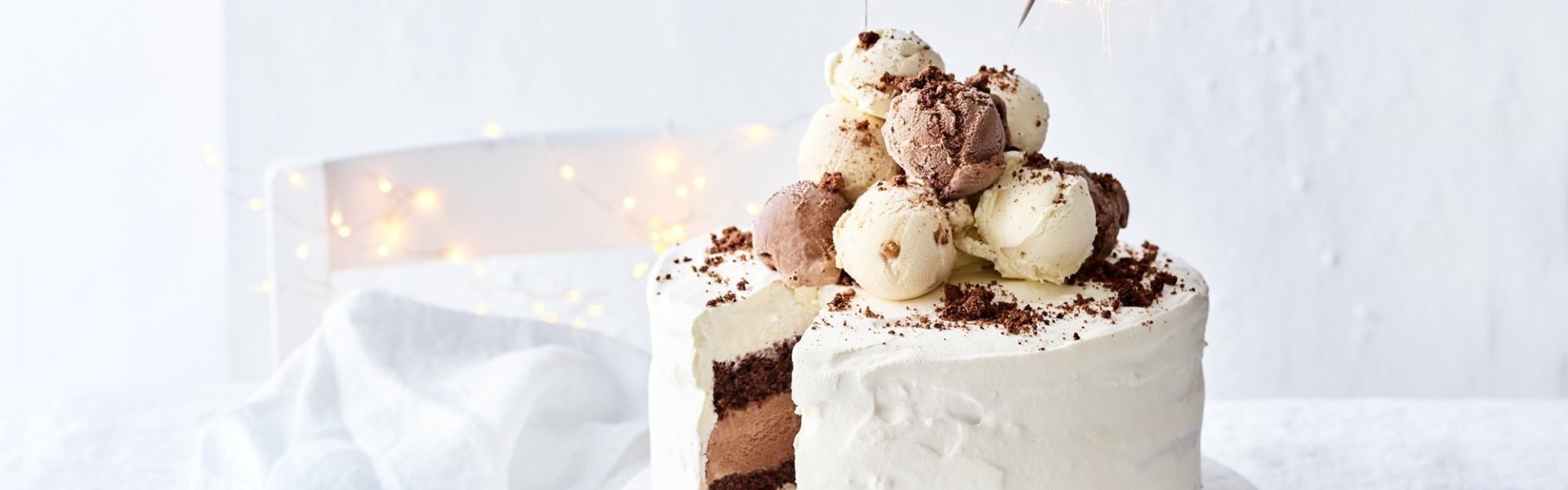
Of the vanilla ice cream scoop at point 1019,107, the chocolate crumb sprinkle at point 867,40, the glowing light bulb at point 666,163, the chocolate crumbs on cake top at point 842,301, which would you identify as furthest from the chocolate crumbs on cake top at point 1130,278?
the glowing light bulb at point 666,163

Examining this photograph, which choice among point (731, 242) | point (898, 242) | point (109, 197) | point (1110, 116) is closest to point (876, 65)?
point (898, 242)

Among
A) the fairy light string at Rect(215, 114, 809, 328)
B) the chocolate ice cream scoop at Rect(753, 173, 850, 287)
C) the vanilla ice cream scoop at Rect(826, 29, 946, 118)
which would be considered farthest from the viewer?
the fairy light string at Rect(215, 114, 809, 328)

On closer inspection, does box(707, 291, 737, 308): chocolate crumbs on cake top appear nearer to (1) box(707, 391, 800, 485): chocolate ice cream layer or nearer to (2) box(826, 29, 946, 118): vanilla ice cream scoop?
(1) box(707, 391, 800, 485): chocolate ice cream layer

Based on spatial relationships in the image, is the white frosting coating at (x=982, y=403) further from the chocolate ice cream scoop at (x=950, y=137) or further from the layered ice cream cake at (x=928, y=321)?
the chocolate ice cream scoop at (x=950, y=137)

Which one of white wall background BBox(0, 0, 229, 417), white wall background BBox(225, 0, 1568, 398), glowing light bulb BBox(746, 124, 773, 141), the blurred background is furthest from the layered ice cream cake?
white wall background BBox(0, 0, 229, 417)

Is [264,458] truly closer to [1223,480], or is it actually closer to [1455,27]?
[1223,480]

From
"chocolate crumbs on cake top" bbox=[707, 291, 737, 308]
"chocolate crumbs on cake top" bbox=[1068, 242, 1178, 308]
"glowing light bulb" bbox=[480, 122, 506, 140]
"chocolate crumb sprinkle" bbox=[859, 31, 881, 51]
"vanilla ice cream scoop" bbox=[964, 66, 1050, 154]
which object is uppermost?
"chocolate crumb sprinkle" bbox=[859, 31, 881, 51]

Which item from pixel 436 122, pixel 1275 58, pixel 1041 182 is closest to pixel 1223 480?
pixel 1041 182
